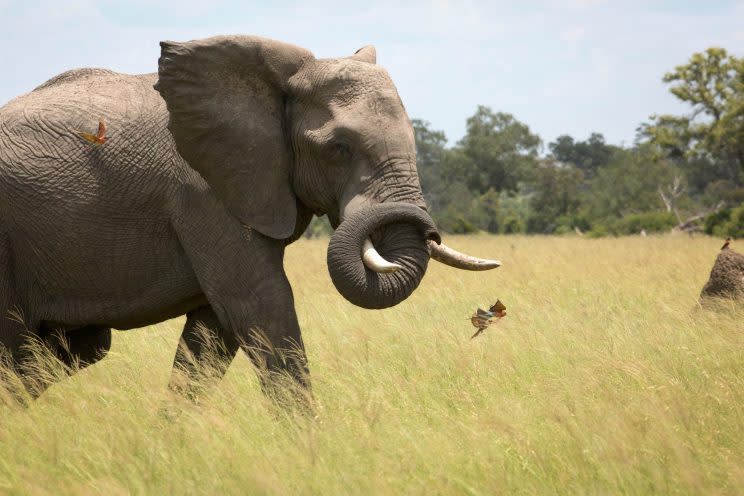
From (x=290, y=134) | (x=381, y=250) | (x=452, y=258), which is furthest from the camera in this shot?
(x=290, y=134)

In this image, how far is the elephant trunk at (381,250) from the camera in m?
4.89

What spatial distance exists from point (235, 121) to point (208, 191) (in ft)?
1.23

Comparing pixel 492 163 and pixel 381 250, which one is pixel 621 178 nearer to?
pixel 492 163

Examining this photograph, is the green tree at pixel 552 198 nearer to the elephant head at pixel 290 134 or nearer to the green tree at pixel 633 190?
the green tree at pixel 633 190

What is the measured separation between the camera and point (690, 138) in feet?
127

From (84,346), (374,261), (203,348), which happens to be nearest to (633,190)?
(84,346)

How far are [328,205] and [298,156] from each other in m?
0.28

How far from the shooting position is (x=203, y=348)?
19.6 feet

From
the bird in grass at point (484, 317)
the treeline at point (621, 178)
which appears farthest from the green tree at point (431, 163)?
the bird in grass at point (484, 317)

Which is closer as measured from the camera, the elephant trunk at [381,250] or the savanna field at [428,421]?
the savanna field at [428,421]

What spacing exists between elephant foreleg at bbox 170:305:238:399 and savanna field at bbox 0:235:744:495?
8.2 inches

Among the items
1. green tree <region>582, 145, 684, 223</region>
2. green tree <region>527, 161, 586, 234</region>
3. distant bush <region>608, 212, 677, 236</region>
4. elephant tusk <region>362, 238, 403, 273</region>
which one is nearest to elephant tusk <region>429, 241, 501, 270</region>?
elephant tusk <region>362, 238, 403, 273</region>

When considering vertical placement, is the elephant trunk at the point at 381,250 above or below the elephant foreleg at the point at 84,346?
above

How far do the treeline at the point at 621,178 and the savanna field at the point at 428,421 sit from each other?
943 inches
